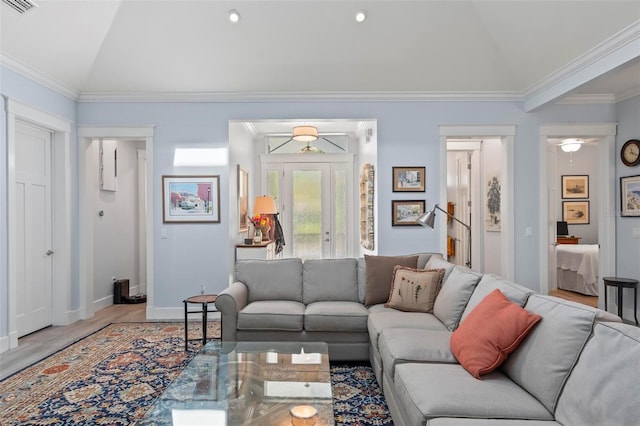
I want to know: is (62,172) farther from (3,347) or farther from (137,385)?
(137,385)

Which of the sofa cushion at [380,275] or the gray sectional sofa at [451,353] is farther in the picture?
the sofa cushion at [380,275]

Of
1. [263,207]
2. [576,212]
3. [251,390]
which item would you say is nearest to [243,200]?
[263,207]

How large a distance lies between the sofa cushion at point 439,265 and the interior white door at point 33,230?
4.21 metres

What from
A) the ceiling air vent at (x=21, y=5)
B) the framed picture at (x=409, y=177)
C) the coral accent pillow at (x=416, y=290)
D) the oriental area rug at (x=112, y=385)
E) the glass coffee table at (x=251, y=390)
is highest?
the ceiling air vent at (x=21, y=5)

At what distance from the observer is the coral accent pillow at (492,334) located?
197 centimetres

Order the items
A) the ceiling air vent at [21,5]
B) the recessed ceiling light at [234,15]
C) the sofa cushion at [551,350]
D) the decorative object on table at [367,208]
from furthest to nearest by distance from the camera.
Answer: the decorative object on table at [367,208] < the recessed ceiling light at [234,15] < the ceiling air vent at [21,5] < the sofa cushion at [551,350]

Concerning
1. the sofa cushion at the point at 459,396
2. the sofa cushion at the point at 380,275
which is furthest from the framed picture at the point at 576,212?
the sofa cushion at the point at 459,396

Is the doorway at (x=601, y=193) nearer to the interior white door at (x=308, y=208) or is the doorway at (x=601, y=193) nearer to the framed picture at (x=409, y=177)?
the framed picture at (x=409, y=177)

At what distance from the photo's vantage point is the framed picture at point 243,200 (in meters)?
6.05

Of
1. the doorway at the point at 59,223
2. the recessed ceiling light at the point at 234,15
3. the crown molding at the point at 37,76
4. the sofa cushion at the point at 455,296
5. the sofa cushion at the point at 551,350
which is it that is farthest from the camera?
the doorway at the point at 59,223

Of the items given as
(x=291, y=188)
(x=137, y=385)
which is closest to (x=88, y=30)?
(x=137, y=385)

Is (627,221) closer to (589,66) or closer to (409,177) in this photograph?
(589,66)

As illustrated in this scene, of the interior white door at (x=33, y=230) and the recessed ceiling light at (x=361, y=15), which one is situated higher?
the recessed ceiling light at (x=361, y=15)

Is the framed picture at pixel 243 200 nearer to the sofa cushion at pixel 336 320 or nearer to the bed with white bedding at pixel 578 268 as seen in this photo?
the sofa cushion at pixel 336 320
